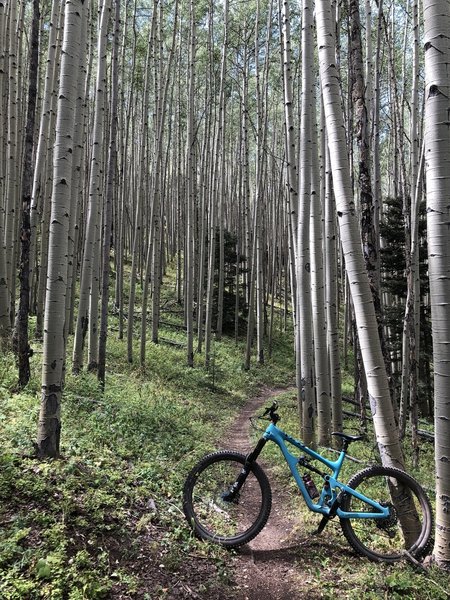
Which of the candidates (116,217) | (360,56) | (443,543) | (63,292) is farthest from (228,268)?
(443,543)

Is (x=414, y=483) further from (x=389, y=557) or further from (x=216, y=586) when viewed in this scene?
(x=216, y=586)

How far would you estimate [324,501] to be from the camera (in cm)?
336

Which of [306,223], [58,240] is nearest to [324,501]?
[58,240]

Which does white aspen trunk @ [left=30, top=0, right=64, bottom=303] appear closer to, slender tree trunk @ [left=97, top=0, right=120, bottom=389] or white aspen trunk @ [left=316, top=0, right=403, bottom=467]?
slender tree trunk @ [left=97, top=0, right=120, bottom=389]

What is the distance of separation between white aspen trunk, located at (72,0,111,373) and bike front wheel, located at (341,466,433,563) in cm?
549

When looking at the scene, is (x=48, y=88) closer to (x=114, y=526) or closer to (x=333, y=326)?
(x=333, y=326)

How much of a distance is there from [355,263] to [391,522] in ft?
6.58

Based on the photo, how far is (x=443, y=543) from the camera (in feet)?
8.73

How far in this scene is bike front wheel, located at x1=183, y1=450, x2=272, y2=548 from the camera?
3.36 m

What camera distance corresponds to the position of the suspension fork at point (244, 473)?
11.2 ft

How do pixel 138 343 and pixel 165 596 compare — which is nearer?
pixel 165 596

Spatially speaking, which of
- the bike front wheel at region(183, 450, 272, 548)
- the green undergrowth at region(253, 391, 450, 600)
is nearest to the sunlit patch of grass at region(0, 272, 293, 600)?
the bike front wheel at region(183, 450, 272, 548)

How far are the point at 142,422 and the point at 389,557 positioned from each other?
3.62 meters

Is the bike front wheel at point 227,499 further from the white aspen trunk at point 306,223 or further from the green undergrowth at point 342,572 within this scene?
the white aspen trunk at point 306,223
